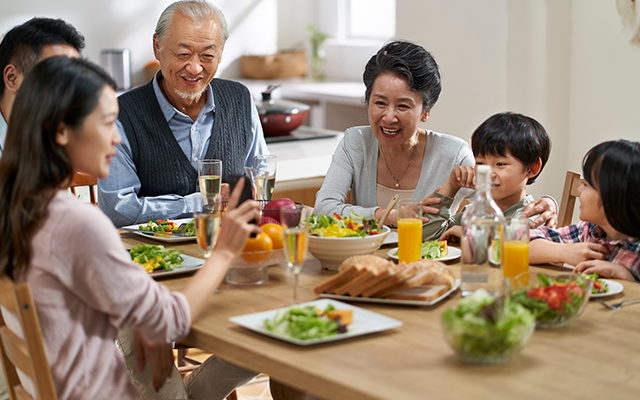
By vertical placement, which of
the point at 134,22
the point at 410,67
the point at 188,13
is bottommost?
the point at 410,67

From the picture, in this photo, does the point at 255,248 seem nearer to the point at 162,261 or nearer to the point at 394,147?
the point at 162,261

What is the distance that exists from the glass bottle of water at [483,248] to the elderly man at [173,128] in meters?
1.15

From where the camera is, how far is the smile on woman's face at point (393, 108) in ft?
7.17

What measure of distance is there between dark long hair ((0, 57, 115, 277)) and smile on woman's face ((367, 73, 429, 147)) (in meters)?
1.15

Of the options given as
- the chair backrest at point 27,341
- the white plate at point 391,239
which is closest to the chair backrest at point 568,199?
the white plate at point 391,239

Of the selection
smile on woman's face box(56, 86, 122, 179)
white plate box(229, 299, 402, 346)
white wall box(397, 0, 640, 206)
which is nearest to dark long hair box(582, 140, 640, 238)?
white plate box(229, 299, 402, 346)

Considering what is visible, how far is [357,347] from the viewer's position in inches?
45.6

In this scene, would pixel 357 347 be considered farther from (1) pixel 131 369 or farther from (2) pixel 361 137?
(2) pixel 361 137

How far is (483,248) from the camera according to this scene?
1359mm

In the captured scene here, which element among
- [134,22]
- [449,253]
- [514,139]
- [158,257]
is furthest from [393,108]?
[134,22]

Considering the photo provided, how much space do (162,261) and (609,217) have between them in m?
1.05

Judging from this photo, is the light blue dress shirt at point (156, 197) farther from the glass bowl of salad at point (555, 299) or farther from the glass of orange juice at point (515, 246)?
the glass bowl of salad at point (555, 299)

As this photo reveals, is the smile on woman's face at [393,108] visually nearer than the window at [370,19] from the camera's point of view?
Yes

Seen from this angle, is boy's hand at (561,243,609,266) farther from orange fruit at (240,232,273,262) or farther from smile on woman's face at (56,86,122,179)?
smile on woman's face at (56,86,122,179)
